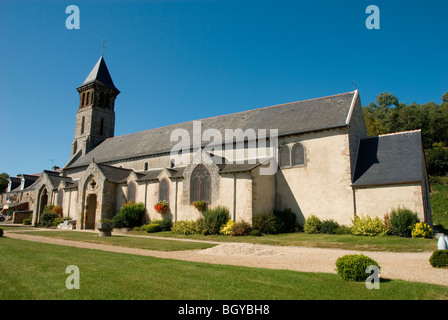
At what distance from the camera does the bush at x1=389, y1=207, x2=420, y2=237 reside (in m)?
17.7

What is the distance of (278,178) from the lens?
23.8 m

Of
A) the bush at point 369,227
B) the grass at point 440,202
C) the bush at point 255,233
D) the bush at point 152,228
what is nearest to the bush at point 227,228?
the bush at point 255,233

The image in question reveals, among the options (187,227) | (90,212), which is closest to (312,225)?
(187,227)

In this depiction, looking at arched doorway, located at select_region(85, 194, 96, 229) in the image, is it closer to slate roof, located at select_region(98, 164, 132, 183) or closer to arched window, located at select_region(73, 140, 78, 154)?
slate roof, located at select_region(98, 164, 132, 183)

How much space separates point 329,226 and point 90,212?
22006 millimetres

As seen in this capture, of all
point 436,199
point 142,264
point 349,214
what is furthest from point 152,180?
point 436,199

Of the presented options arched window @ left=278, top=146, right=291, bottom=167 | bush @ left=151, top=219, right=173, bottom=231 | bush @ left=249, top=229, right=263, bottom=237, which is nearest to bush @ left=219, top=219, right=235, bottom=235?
bush @ left=249, top=229, right=263, bottom=237

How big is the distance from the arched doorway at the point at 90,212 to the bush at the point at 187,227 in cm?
1078

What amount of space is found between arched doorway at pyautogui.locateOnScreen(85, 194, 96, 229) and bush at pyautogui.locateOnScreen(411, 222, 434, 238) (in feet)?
87.0

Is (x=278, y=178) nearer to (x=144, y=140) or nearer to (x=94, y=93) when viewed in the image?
(x=144, y=140)

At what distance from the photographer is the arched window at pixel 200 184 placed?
23098 mm

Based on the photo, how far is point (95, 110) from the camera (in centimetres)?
4209

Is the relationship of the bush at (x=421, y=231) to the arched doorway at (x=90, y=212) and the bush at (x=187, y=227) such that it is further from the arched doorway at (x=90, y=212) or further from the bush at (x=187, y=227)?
the arched doorway at (x=90, y=212)
